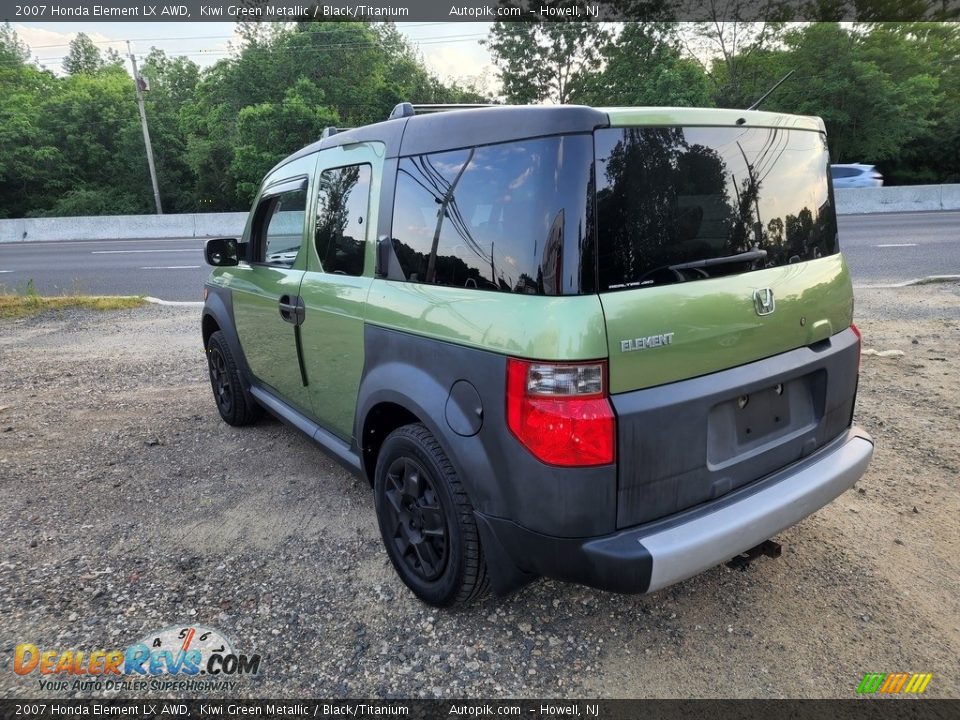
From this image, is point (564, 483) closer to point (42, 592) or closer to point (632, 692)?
point (632, 692)

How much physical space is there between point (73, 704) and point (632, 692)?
6.63 ft

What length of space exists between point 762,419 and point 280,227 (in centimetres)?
291

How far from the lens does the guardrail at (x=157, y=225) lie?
784 inches

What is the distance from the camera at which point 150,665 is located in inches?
93.3

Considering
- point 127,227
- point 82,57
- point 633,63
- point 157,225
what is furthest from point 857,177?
point 82,57

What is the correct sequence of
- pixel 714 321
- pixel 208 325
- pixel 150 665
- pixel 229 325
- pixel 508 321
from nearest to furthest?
pixel 508 321
pixel 714 321
pixel 150 665
pixel 229 325
pixel 208 325

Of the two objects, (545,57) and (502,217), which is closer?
(502,217)

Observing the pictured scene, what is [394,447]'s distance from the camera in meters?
2.54

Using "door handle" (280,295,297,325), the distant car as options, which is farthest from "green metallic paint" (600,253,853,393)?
the distant car

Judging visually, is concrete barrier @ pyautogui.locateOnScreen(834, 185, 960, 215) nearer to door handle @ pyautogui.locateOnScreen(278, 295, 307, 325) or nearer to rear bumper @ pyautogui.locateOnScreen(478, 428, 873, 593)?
rear bumper @ pyautogui.locateOnScreen(478, 428, 873, 593)

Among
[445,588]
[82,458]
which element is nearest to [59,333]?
[82,458]

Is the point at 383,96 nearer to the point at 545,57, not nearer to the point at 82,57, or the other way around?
the point at 545,57

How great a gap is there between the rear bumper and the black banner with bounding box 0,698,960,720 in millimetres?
458

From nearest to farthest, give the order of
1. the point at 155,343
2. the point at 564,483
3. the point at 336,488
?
the point at 564,483 → the point at 336,488 → the point at 155,343
